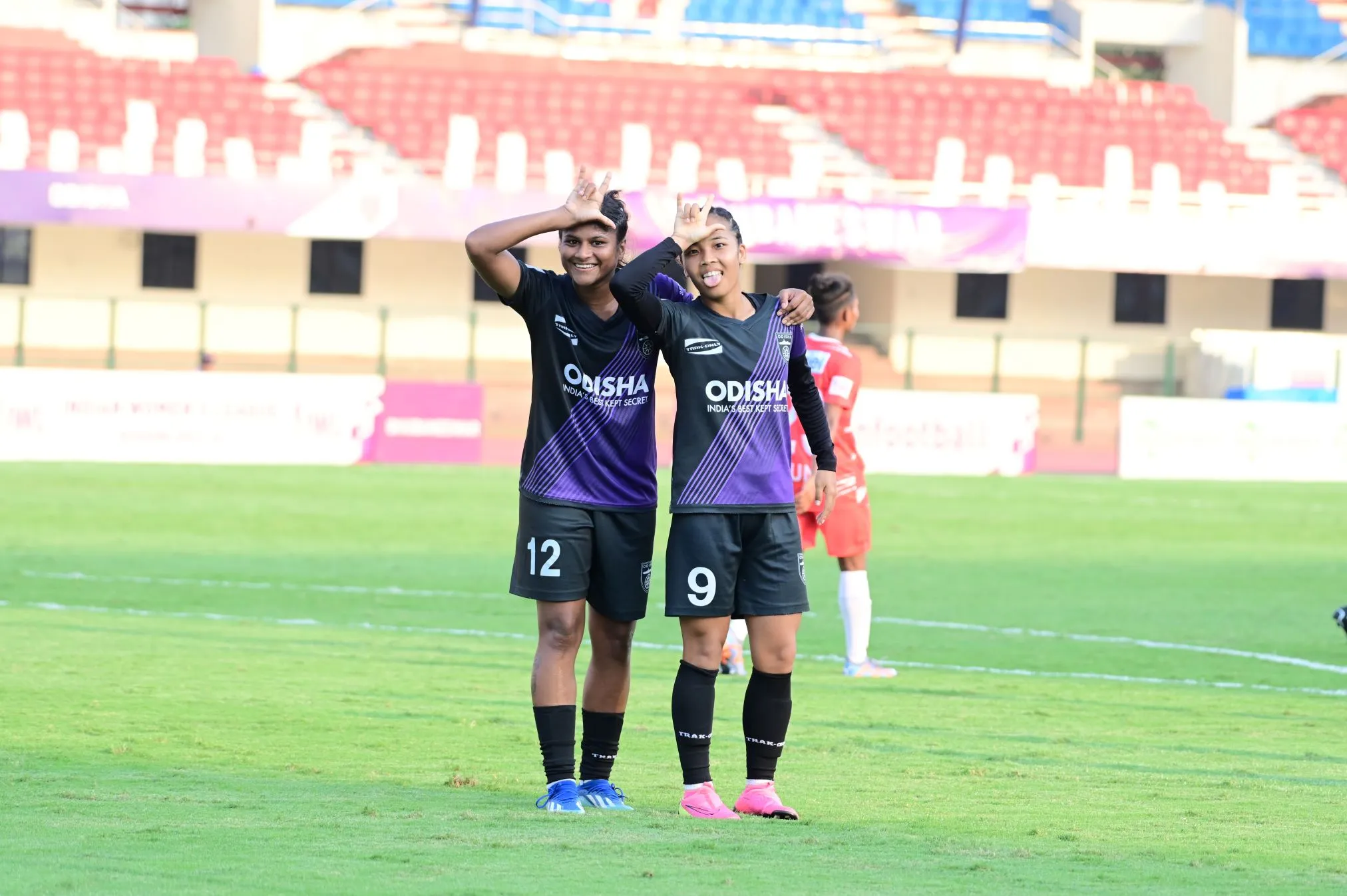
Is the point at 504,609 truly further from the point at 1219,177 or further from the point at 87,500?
the point at 1219,177

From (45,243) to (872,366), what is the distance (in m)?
14.3

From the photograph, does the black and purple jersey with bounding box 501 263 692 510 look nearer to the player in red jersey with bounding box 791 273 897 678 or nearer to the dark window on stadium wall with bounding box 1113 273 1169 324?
the player in red jersey with bounding box 791 273 897 678

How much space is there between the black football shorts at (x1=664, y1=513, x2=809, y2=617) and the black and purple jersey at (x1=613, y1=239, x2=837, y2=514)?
47 mm

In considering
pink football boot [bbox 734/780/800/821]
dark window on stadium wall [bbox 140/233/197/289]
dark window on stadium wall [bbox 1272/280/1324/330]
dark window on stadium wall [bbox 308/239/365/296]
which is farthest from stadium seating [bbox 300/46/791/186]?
pink football boot [bbox 734/780/800/821]

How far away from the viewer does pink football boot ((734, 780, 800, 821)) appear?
A: 593cm

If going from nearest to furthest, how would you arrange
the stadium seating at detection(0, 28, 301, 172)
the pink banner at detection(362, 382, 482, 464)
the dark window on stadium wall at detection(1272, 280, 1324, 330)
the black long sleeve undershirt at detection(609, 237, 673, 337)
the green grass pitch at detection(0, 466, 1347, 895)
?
the green grass pitch at detection(0, 466, 1347, 895), the black long sleeve undershirt at detection(609, 237, 673, 337), the pink banner at detection(362, 382, 482, 464), the stadium seating at detection(0, 28, 301, 172), the dark window on stadium wall at detection(1272, 280, 1324, 330)

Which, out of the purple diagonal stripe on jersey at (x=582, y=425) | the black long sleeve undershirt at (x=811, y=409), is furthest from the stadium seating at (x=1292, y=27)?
the purple diagonal stripe on jersey at (x=582, y=425)

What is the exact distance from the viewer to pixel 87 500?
65.6ft

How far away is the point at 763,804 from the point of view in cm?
595

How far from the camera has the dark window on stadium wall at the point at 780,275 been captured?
4003 cm

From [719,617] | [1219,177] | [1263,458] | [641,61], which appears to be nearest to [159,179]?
[641,61]

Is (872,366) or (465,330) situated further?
(872,366)

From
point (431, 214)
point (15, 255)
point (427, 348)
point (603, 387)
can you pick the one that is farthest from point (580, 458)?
point (15, 255)

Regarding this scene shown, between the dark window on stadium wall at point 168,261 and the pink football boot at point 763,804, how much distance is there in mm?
30073
